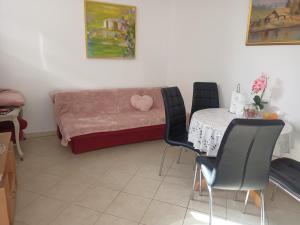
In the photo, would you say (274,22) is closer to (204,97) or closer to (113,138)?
(204,97)

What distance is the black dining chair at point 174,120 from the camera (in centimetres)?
232

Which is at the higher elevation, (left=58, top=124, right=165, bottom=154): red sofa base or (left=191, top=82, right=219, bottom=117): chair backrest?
(left=191, top=82, right=219, bottom=117): chair backrest

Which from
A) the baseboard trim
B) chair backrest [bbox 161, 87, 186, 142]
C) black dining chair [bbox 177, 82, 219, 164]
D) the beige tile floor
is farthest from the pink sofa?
chair backrest [bbox 161, 87, 186, 142]

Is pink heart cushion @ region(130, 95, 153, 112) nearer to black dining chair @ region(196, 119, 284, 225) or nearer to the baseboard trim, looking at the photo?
the baseboard trim

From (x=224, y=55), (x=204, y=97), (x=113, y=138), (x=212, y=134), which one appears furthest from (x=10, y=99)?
(x=224, y=55)

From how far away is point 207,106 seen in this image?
10.4ft

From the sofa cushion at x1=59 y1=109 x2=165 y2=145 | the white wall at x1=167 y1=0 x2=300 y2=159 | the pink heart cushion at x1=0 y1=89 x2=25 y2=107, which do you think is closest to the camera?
the white wall at x1=167 y1=0 x2=300 y2=159

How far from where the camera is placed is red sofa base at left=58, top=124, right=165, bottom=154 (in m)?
2.81

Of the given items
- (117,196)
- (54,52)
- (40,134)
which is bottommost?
(117,196)

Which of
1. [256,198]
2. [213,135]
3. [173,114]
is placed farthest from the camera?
[173,114]

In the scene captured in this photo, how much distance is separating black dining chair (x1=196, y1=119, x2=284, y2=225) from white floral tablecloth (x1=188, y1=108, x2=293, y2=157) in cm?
30

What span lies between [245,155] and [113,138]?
1903 mm

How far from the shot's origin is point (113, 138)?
9.97 feet

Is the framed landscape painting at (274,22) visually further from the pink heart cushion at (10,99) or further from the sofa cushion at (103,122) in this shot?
the pink heart cushion at (10,99)
